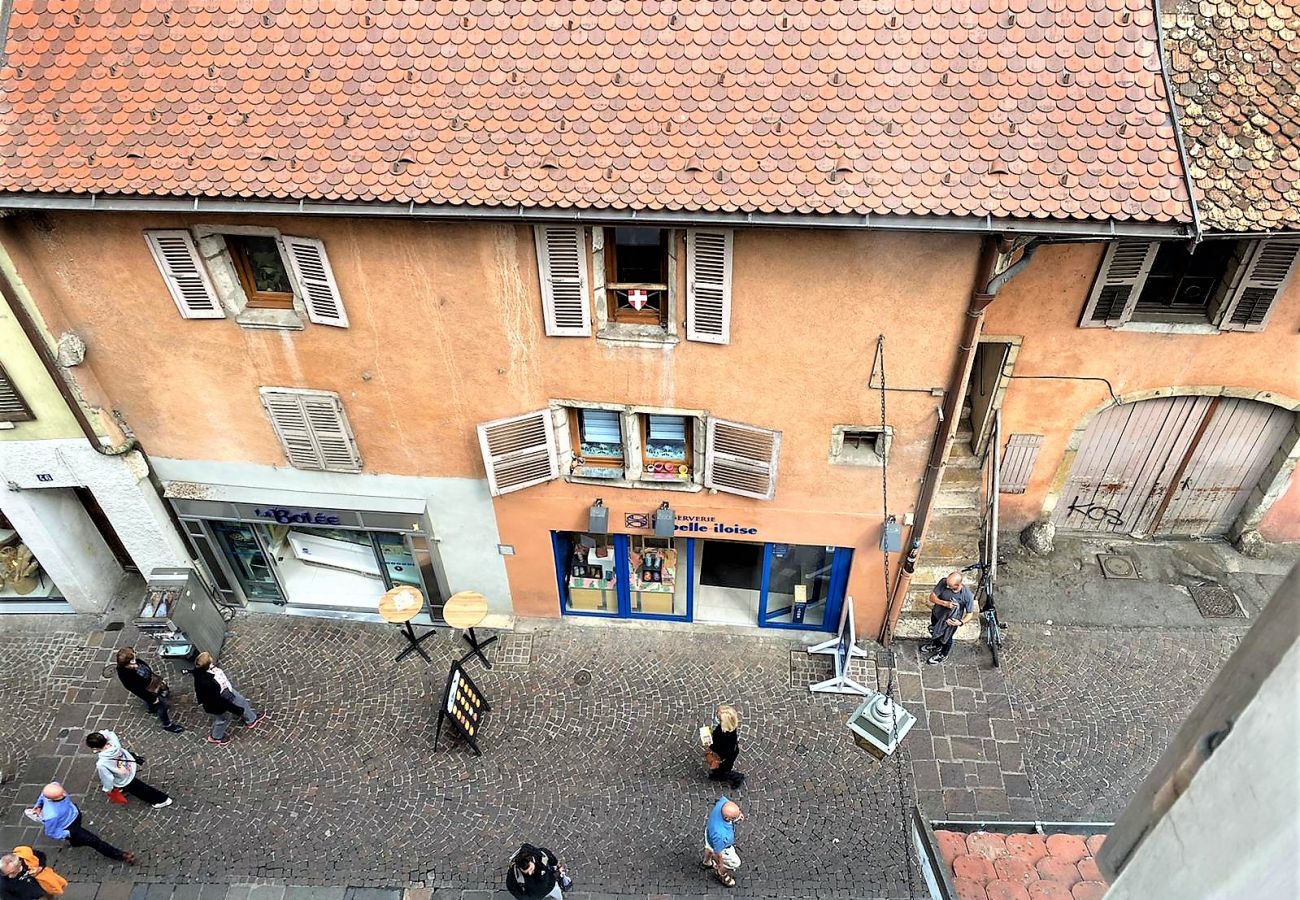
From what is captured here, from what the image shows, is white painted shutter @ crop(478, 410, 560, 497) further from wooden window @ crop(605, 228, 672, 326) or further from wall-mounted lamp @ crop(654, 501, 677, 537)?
wooden window @ crop(605, 228, 672, 326)

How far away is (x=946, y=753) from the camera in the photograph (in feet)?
37.6

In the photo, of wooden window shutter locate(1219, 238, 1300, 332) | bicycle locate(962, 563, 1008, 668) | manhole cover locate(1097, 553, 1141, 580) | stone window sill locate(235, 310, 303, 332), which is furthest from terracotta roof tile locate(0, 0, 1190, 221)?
manhole cover locate(1097, 553, 1141, 580)

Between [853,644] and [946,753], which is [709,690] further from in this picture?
[946,753]

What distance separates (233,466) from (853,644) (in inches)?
364

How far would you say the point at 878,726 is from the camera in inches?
344

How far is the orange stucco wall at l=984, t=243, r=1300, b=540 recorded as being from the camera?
35.9 feet

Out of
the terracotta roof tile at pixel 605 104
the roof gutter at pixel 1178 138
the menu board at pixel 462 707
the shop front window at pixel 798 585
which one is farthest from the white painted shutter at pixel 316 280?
the roof gutter at pixel 1178 138

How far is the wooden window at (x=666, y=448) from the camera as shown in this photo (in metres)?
11.0

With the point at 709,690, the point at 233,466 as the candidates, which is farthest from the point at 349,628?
the point at 709,690

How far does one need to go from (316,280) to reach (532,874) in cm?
691

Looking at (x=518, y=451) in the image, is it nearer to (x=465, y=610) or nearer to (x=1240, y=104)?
(x=465, y=610)

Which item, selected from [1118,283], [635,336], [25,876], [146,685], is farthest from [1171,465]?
[25,876]

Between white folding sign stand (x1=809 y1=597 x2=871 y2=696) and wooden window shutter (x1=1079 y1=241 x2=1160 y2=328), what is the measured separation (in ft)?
16.9

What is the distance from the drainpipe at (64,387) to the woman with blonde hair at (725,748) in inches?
338
